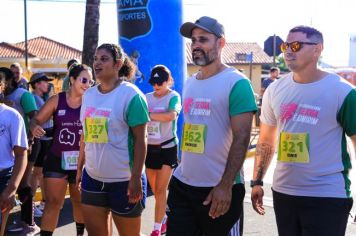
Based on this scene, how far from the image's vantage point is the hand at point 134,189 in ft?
12.7

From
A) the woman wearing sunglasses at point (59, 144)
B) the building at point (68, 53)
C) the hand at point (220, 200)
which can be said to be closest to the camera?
the hand at point (220, 200)

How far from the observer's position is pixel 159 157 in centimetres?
585

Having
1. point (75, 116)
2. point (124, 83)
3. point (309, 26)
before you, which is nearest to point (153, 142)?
point (75, 116)

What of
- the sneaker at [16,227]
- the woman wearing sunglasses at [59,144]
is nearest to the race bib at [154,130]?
the woman wearing sunglasses at [59,144]

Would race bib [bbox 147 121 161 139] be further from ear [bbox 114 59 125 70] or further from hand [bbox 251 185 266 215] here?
hand [bbox 251 185 266 215]

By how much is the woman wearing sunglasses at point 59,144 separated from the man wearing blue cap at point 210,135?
1.61 metres

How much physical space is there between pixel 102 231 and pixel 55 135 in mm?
1256

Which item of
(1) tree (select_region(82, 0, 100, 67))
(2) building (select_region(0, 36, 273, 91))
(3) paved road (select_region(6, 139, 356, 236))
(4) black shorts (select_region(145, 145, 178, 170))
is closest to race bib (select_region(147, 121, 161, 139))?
(4) black shorts (select_region(145, 145, 178, 170))

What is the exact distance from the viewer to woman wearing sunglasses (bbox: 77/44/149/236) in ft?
12.8

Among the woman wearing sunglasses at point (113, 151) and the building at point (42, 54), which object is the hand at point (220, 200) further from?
the building at point (42, 54)

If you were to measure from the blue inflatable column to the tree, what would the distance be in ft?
11.3

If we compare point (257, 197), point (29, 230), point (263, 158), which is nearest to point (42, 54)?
point (29, 230)

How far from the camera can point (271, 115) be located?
3.68 metres

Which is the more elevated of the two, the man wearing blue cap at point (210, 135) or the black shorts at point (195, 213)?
the man wearing blue cap at point (210, 135)
